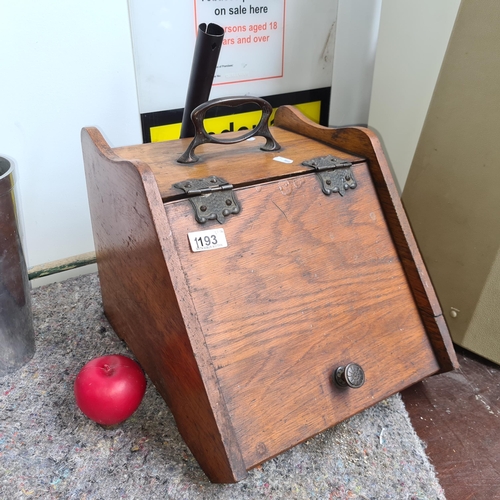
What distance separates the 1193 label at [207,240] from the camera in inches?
25.1

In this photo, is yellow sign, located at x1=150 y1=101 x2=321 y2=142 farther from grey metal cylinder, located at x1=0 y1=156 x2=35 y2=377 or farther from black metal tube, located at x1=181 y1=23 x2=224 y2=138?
grey metal cylinder, located at x1=0 y1=156 x2=35 y2=377

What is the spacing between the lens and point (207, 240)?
2.12 ft

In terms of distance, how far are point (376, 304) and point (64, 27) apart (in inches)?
29.9

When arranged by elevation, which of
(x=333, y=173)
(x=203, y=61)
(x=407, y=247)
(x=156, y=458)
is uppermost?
(x=203, y=61)

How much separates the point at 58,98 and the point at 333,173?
1.88ft

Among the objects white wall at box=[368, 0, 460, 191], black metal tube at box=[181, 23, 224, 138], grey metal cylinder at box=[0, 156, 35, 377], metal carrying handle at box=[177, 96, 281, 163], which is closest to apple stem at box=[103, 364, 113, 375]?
grey metal cylinder at box=[0, 156, 35, 377]

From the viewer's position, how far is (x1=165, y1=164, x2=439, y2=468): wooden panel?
24.6 inches

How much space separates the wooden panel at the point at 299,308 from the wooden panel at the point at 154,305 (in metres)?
0.03

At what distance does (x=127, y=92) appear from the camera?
1.01 metres

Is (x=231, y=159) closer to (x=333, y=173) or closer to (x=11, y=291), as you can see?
(x=333, y=173)

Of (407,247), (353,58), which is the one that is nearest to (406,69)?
(353,58)

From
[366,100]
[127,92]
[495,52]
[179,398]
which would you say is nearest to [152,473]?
[179,398]

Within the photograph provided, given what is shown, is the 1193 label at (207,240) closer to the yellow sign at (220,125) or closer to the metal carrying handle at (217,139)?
the metal carrying handle at (217,139)

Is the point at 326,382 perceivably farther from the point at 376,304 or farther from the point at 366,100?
the point at 366,100
